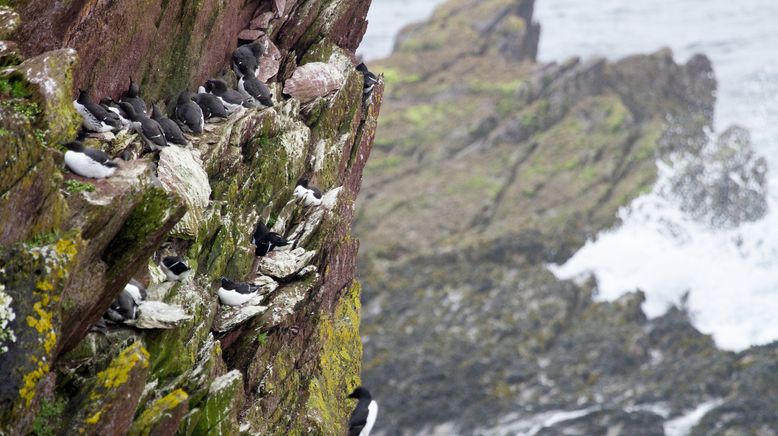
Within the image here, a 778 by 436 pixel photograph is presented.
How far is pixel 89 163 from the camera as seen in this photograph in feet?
45.7

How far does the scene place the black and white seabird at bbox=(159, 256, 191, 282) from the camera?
16.2 m

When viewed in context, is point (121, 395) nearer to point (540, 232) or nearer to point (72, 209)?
point (72, 209)

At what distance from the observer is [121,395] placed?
12.9 metres

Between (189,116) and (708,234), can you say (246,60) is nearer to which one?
(189,116)

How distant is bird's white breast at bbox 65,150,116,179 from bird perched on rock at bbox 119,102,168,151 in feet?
11.6

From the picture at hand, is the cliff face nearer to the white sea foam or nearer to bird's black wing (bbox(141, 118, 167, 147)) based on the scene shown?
bird's black wing (bbox(141, 118, 167, 147))

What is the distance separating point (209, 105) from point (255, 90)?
1.66 meters

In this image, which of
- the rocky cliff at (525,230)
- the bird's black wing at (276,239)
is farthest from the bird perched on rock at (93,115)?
the rocky cliff at (525,230)

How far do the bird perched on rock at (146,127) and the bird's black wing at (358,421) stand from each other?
733 centimetres

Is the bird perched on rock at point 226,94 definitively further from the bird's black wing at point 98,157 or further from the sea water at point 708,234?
the sea water at point 708,234

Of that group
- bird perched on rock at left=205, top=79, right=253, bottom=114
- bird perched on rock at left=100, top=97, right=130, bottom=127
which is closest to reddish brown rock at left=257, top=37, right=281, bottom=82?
bird perched on rock at left=205, top=79, right=253, bottom=114

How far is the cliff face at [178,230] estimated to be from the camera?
40.7 ft

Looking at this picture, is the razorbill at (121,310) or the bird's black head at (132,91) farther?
the bird's black head at (132,91)

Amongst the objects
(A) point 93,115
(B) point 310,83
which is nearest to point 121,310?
(A) point 93,115
